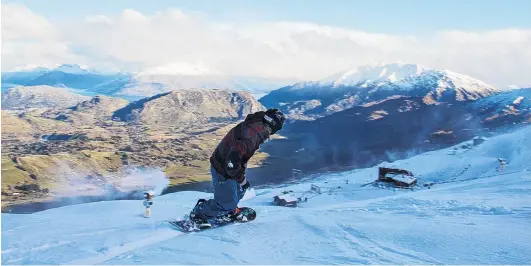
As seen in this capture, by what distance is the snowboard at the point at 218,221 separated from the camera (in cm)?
1051

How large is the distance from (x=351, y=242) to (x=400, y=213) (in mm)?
3457

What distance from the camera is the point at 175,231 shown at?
1041 cm

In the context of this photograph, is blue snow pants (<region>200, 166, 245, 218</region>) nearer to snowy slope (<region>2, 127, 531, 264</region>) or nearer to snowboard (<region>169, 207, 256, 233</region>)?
snowboard (<region>169, 207, 256, 233</region>)

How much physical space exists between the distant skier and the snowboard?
7cm

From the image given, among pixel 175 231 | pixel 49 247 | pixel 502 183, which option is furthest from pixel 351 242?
pixel 502 183

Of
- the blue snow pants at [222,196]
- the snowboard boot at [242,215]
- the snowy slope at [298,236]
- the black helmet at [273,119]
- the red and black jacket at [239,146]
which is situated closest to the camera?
the snowy slope at [298,236]

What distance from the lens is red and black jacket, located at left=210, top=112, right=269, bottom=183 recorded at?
1017cm

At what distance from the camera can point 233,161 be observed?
10211mm

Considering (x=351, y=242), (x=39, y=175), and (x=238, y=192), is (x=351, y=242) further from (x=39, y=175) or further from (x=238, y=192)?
(x=39, y=175)

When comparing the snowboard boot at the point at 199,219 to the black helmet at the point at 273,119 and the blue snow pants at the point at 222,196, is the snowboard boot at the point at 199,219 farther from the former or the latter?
the black helmet at the point at 273,119

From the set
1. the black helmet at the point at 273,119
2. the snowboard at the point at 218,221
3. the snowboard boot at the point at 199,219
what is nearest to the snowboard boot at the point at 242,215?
the snowboard at the point at 218,221

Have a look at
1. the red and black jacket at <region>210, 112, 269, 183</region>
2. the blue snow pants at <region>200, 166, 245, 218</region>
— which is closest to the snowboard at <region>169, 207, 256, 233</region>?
the blue snow pants at <region>200, 166, 245, 218</region>

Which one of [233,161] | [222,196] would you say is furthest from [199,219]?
[233,161]

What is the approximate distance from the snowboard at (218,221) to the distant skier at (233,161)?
72 millimetres
